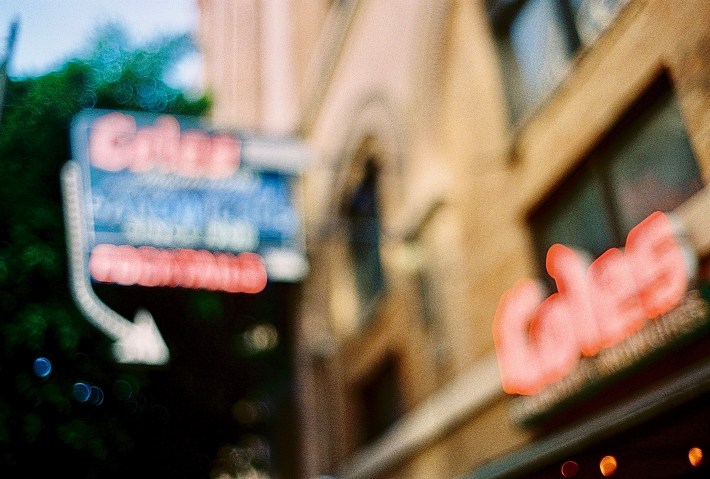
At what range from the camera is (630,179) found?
6.49 meters

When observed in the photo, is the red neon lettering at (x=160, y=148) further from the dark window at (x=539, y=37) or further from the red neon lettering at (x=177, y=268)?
the dark window at (x=539, y=37)

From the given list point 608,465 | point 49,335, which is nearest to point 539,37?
point 608,465

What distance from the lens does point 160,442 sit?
12.1 m

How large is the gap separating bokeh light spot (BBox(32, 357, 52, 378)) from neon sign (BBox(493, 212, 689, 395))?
5.94m

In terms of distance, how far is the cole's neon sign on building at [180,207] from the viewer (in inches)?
375

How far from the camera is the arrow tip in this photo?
375 inches

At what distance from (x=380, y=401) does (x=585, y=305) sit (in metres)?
5.97

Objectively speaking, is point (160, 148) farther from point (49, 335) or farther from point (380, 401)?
point (380, 401)

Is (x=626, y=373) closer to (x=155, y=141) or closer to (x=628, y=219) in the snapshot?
(x=628, y=219)

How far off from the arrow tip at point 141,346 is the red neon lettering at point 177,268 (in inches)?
26.2

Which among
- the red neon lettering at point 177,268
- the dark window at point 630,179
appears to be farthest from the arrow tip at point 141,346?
the dark window at point 630,179

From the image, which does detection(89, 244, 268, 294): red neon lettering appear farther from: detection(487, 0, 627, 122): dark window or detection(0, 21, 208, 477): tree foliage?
detection(487, 0, 627, 122): dark window

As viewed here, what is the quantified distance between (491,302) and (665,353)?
120 inches

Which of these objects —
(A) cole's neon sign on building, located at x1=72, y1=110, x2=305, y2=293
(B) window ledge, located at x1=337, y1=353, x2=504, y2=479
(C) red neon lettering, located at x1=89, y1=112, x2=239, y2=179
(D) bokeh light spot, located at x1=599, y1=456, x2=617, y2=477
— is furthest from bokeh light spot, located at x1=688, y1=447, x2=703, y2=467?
(C) red neon lettering, located at x1=89, y1=112, x2=239, y2=179
